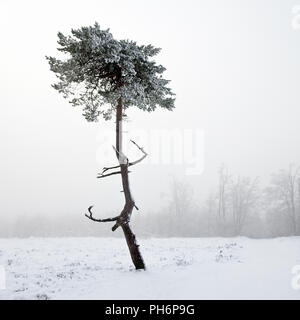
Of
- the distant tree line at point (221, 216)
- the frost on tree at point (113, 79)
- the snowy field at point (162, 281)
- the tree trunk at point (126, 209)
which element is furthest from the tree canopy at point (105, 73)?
the distant tree line at point (221, 216)

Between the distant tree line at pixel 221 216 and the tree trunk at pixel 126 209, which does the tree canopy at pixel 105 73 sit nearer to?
the tree trunk at pixel 126 209

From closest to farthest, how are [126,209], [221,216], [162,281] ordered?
[162,281]
[126,209]
[221,216]

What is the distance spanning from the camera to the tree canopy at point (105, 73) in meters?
12.1

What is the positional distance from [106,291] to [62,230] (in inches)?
2455

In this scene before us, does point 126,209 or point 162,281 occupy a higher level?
point 126,209

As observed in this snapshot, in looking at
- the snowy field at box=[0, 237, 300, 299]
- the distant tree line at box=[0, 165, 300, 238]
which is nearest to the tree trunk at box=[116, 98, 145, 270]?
the snowy field at box=[0, 237, 300, 299]

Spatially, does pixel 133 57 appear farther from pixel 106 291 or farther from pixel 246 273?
pixel 246 273

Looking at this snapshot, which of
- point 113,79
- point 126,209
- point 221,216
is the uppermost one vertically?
point 113,79

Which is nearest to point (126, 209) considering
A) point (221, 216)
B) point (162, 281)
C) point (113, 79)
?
point (162, 281)

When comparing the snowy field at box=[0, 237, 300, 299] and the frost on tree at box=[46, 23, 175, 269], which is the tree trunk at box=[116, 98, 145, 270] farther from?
the snowy field at box=[0, 237, 300, 299]

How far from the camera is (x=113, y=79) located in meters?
13.8

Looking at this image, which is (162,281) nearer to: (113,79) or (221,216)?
(113,79)

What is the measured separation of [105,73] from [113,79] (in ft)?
1.55
